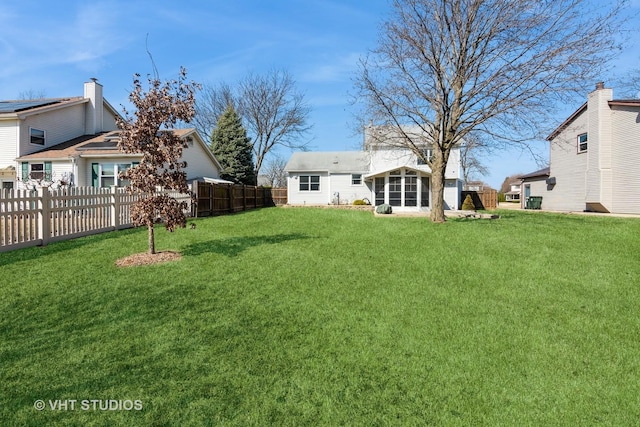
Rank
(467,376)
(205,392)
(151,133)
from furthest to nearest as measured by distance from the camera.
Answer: (151,133) → (467,376) → (205,392)

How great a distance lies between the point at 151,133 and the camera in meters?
7.20

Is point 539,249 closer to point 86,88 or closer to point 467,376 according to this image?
point 467,376

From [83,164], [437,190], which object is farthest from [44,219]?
[437,190]

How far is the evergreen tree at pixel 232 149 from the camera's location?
104 ft

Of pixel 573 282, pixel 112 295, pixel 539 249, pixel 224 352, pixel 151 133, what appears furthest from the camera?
pixel 539 249

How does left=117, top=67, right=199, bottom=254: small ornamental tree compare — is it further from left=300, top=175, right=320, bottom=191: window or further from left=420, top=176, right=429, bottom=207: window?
left=300, top=175, right=320, bottom=191: window

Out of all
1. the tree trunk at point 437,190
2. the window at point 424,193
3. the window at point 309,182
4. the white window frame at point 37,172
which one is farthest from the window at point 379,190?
the white window frame at point 37,172

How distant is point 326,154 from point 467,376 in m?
27.3

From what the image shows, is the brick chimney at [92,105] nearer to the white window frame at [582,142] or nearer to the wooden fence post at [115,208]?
the wooden fence post at [115,208]

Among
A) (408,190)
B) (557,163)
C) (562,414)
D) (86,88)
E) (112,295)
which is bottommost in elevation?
(562,414)

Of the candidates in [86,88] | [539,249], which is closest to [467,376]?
[539,249]

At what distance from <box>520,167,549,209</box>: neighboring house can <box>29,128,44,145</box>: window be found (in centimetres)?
3215

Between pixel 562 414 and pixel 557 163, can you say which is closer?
pixel 562 414

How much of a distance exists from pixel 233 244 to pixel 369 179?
18.1 m
